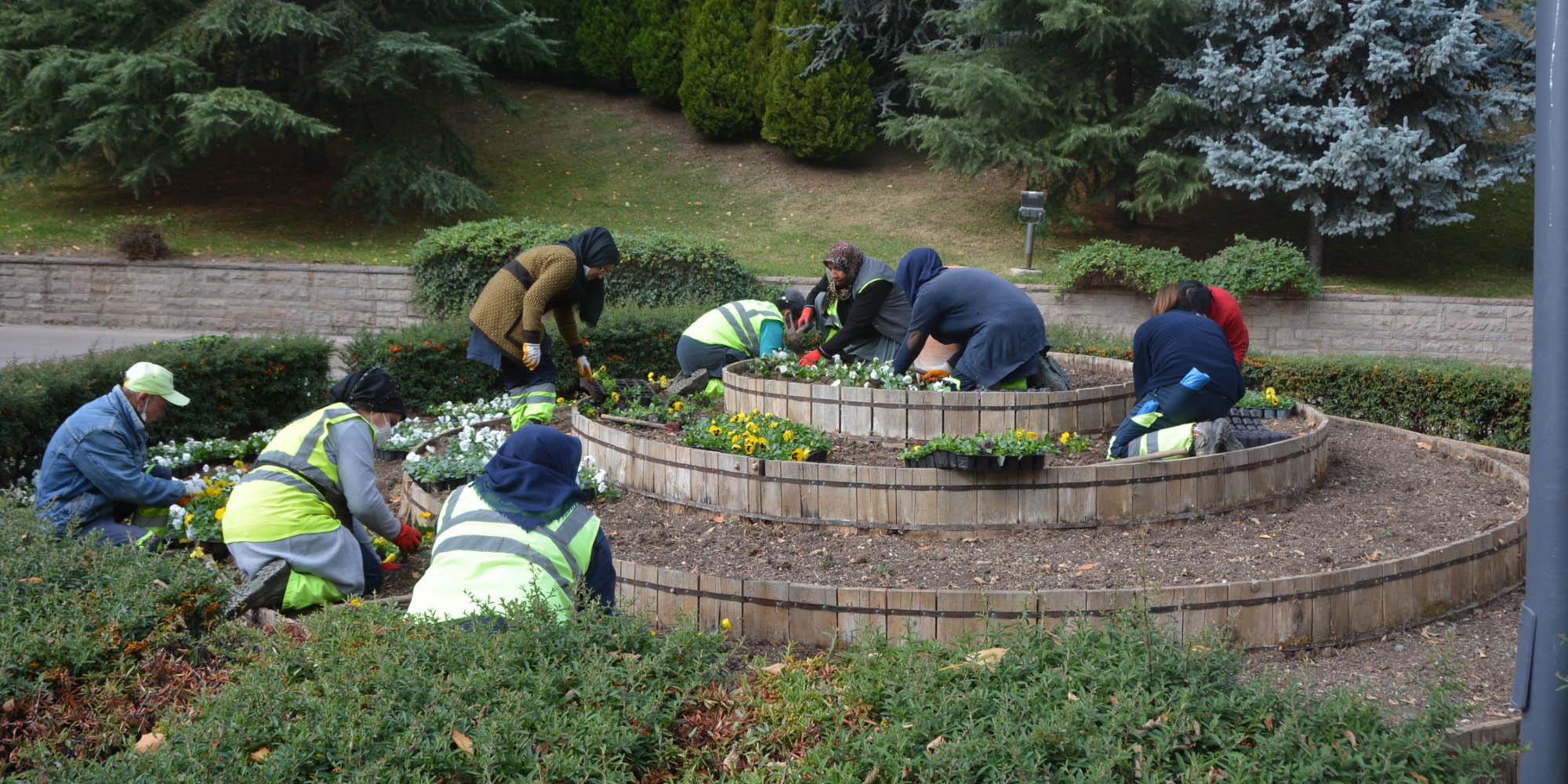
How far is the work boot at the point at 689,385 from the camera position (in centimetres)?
927

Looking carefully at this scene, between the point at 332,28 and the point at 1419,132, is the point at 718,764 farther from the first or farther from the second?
the point at 332,28

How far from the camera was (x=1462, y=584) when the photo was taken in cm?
570

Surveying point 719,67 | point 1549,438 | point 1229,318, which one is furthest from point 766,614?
point 719,67

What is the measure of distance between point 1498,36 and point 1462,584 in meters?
16.1

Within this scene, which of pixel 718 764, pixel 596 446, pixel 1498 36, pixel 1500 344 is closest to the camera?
pixel 718 764

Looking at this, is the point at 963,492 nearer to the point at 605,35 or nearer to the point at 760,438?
the point at 760,438

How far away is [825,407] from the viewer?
7734 mm

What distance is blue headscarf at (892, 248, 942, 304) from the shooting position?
324 inches

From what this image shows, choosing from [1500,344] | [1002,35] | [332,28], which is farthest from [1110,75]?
[332,28]

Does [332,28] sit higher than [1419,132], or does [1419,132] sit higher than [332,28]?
[332,28]

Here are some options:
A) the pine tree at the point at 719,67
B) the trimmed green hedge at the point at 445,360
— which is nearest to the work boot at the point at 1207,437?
the trimmed green hedge at the point at 445,360

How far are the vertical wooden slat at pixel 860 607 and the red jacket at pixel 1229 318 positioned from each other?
431 cm

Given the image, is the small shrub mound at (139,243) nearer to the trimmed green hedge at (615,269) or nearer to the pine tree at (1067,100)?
the trimmed green hedge at (615,269)

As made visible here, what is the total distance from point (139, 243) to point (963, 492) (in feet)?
52.1
